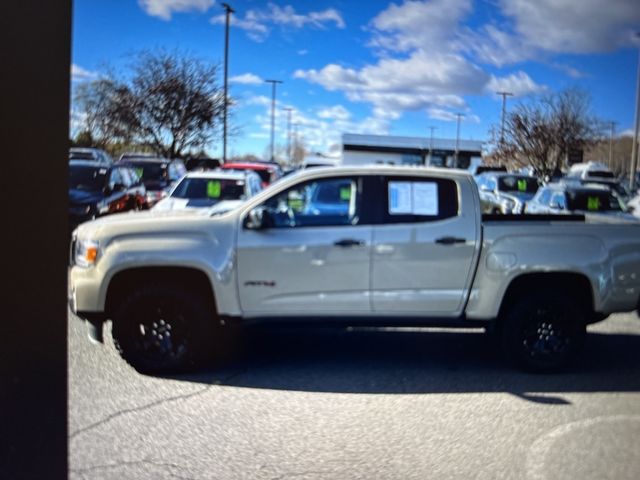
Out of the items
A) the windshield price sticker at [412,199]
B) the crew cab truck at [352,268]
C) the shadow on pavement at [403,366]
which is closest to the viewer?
the shadow on pavement at [403,366]

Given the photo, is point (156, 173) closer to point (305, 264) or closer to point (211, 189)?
point (211, 189)

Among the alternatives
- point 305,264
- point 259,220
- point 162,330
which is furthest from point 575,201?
point 162,330

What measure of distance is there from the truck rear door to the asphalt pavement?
0.67m

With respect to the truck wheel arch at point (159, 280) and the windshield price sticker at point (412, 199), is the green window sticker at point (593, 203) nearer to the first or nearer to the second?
the windshield price sticker at point (412, 199)

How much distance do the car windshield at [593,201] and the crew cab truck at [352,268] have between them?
7.17m

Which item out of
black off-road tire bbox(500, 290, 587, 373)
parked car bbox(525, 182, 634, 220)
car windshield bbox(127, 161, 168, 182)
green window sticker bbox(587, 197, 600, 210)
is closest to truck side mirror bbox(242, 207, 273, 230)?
black off-road tire bbox(500, 290, 587, 373)

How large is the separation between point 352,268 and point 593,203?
9058 mm

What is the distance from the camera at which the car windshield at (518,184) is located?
54.7 ft

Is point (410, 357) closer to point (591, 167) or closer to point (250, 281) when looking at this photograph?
point (250, 281)

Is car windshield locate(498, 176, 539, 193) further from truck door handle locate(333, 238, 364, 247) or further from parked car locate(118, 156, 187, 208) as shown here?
truck door handle locate(333, 238, 364, 247)

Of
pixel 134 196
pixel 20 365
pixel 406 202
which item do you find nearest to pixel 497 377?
pixel 406 202

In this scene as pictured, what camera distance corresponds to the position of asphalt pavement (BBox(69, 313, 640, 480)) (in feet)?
13.1

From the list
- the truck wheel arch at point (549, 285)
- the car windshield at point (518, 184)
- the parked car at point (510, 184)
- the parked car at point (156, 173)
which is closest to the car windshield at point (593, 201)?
the parked car at point (510, 184)

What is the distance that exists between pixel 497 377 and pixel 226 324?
238cm
